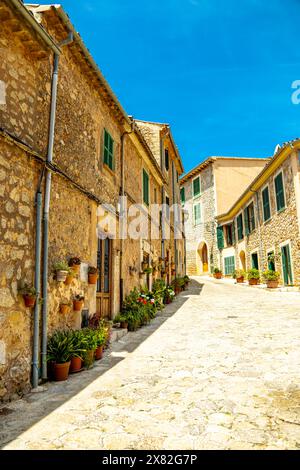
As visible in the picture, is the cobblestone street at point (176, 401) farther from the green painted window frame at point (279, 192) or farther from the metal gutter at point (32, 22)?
the green painted window frame at point (279, 192)

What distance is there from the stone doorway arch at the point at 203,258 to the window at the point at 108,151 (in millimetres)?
21545

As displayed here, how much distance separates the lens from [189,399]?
11.9 feet

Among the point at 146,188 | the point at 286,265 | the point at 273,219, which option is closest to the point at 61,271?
the point at 146,188

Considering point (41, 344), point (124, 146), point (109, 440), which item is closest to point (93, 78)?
point (124, 146)

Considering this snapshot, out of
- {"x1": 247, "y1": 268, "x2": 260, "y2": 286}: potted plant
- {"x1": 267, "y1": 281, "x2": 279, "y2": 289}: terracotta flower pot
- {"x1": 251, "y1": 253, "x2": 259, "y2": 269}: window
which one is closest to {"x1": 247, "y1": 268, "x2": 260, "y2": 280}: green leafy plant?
{"x1": 247, "y1": 268, "x2": 260, "y2": 286}: potted plant

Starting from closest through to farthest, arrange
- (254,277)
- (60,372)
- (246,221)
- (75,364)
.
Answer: (60,372) → (75,364) → (254,277) → (246,221)

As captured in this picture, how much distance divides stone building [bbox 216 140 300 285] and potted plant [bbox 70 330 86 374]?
437 inches

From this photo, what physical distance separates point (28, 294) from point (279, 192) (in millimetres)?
13652

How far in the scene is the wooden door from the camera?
743 centimetres

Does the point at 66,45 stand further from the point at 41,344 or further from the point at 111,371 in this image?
the point at 111,371

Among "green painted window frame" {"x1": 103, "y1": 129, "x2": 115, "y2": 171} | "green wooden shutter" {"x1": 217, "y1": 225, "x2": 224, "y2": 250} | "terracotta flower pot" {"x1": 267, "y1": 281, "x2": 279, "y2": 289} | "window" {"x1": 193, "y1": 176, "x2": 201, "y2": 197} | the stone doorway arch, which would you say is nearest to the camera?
"green painted window frame" {"x1": 103, "y1": 129, "x2": 115, "y2": 171}

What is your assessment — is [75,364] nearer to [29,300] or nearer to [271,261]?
[29,300]

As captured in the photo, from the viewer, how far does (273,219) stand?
16172mm

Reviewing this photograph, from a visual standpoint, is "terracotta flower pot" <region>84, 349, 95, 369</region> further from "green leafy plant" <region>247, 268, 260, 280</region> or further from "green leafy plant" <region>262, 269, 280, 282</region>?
"green leafy plant" <region>247, 268, 260, 280</region>
